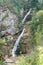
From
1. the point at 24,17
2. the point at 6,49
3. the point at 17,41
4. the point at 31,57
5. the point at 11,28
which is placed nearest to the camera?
the point at 31,57

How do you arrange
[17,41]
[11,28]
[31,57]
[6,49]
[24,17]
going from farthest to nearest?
[24,17] < [11,28] < [17,41] < [6,49] < [31,57]

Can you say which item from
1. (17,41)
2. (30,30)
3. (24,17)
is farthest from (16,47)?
(24,17)

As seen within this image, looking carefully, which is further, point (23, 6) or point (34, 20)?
point (23, 6)

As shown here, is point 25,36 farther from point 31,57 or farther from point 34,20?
point 31,57

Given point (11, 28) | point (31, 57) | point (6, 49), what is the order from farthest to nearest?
point (11, 28) → point (6, 49) → point (31, 57)

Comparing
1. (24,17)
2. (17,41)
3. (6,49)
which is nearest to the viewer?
(6,49)

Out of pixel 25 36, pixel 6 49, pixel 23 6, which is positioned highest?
pixel 23 6

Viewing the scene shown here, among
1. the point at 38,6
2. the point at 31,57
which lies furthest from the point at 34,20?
the point at 31,57

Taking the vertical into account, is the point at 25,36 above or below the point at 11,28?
below

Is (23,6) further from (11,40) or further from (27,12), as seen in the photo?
(11,40)
